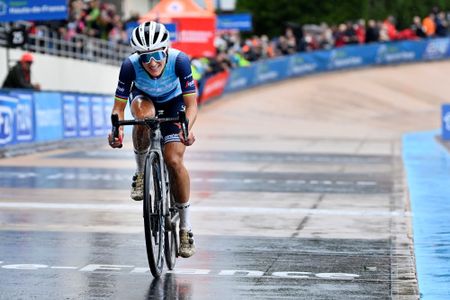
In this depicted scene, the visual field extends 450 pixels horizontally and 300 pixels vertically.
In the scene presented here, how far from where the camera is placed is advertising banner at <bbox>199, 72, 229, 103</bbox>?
140 ft

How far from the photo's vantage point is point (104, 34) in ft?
123

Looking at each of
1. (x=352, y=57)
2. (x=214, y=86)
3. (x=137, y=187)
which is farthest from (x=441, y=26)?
(x=137, y=187)

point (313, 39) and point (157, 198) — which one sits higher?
point (157, 198)

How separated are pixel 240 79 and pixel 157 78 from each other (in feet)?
126

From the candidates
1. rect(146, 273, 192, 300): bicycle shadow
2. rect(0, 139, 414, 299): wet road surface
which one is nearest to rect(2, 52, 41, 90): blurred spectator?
rect(0, 139, 414, 299): wet road surface

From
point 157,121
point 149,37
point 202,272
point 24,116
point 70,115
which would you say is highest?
point 149,37

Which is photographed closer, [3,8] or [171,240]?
[171,240]

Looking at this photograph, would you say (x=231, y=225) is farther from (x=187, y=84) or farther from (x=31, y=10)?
(x=31, y=10)

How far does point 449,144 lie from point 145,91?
72.7ft

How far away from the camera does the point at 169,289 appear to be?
8359 millimetres

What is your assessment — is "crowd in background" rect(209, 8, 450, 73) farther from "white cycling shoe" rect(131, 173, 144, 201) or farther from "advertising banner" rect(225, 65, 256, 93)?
"white cycling shoe" rect(131, 173, 144, 201)

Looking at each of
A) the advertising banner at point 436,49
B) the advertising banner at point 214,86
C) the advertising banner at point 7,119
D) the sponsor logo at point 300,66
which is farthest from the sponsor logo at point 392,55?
the advertising banner at point 7,119


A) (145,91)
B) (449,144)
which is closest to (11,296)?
(145,91)

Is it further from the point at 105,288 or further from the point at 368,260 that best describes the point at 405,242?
the point at 105,288
